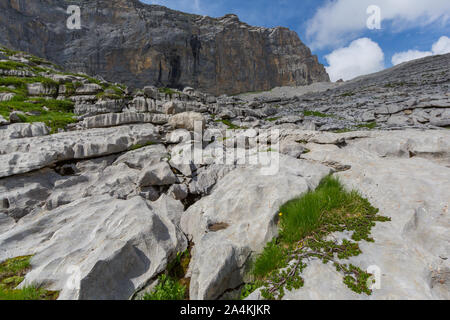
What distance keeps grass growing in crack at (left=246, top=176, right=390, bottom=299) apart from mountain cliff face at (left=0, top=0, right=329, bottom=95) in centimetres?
10483

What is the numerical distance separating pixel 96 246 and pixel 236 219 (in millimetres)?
3786

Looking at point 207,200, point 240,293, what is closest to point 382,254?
point 240,293

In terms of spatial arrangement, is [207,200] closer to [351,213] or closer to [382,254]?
[351,213]

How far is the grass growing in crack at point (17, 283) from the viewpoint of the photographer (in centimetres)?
336

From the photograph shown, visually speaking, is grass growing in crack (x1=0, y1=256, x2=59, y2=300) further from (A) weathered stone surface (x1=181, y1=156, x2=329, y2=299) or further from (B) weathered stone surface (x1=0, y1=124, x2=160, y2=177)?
(B) weathered stone surface (x1=0, y1=124, x2=160, y2=177)

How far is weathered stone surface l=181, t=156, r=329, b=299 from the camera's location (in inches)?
153

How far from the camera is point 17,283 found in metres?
3.76

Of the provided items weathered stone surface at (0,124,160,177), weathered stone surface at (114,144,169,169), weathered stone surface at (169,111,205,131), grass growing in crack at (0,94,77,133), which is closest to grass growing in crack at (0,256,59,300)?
weathered stone surface at (0,124,160,177)

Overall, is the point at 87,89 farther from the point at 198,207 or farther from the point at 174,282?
the point at 174,282

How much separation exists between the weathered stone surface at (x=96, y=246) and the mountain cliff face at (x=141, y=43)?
102 meters

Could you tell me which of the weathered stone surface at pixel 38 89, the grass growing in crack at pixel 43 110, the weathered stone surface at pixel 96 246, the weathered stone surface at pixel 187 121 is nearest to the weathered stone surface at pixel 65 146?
the weathered stone surface at pixel 187 121

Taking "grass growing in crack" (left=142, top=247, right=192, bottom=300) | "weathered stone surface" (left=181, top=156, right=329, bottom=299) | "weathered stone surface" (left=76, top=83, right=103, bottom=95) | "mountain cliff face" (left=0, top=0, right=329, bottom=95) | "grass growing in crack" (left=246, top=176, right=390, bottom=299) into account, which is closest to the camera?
"grass growing in crack" (left=246, top=176, right=390, bottom=299)
